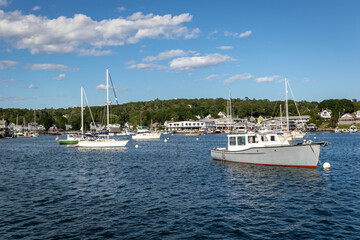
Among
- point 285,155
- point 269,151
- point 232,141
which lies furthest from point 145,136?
point 285,155

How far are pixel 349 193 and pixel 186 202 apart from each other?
1262 cm

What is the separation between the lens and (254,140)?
3797 cm

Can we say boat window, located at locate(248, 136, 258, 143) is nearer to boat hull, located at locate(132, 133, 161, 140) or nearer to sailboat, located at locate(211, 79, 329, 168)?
sailboat, located at locate(211, 79, 329, 168)

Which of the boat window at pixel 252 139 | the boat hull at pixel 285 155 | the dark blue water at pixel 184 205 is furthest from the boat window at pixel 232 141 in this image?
the dark blue water at pixel 184 205

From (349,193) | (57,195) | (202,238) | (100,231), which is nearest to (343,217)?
(349,193)

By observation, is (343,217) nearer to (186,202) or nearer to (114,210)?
(186,202)

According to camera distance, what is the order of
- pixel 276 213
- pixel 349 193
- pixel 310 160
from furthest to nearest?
pixel 310 160 < pixel 349 193 < pixel 276 213

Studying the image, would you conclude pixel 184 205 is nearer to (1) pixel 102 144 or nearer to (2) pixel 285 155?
(2) pixel 285 155

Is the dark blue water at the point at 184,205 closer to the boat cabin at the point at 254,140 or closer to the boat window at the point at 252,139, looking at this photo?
the boat cabin at the point at 254,140

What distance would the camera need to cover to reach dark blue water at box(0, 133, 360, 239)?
15359 mm

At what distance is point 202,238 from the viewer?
1440cm

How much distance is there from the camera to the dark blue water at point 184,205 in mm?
15359

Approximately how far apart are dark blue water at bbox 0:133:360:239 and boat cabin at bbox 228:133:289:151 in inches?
169

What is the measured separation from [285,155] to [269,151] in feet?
6.03
